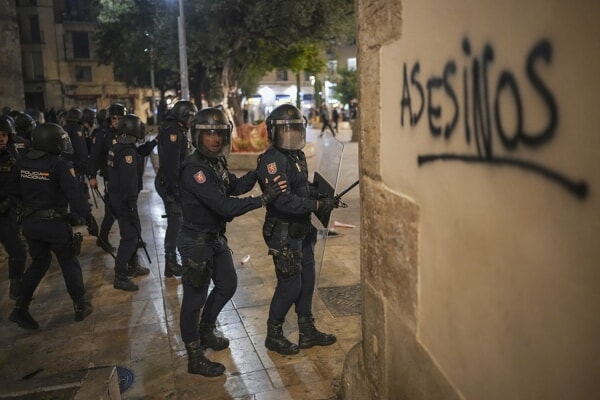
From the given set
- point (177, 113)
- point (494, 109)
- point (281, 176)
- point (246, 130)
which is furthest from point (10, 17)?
point (494, 109)

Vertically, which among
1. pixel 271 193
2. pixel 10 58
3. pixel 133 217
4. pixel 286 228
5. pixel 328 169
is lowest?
pixel 133 217

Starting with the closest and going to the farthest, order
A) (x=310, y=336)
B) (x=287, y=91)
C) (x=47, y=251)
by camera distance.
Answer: (x=310, y=336), (x=47, y=251), (x=287, y=91)

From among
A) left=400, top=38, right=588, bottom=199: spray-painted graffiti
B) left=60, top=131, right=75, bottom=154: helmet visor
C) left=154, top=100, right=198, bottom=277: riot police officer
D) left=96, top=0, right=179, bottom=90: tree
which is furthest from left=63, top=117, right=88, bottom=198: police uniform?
left=96, top=0, right=179, bottom=90: tree

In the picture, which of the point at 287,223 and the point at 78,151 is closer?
the point at 287,223

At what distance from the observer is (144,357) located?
14.6 feet

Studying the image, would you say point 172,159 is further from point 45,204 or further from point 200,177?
point 200,177

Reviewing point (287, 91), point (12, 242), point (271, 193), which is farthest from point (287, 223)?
point (287, 91)

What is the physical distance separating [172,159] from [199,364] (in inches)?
109

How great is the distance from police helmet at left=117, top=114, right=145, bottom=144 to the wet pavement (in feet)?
5.59

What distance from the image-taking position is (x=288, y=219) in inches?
167

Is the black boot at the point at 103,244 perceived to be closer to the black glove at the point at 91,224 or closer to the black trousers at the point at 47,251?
the black glove at the point at 91,224

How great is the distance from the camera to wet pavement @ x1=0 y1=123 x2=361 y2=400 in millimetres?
3912

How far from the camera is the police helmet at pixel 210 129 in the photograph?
404 centimetres

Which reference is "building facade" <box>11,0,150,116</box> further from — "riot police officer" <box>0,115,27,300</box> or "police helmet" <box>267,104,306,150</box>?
"police helmet" <box>267,104,306,150</box>
